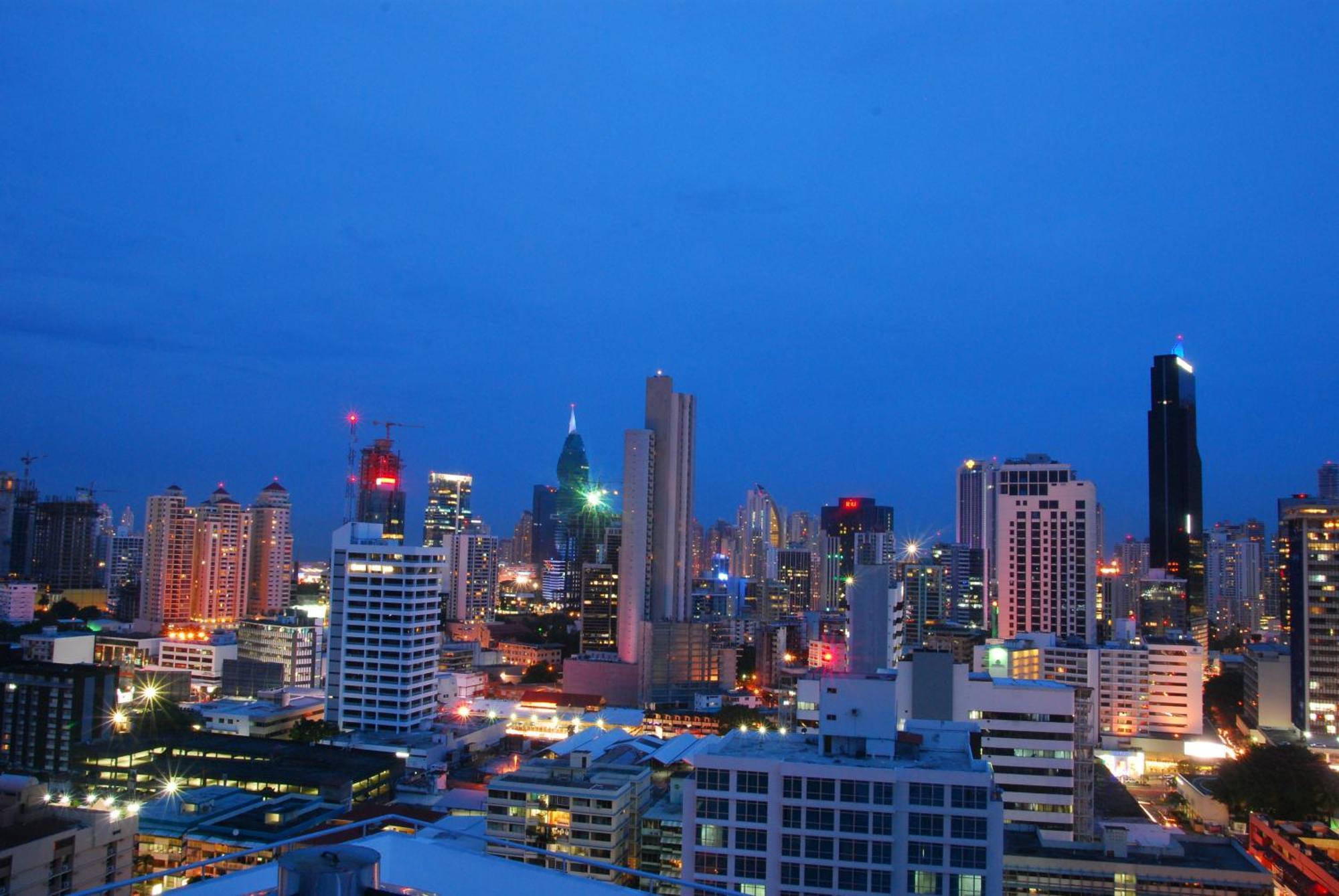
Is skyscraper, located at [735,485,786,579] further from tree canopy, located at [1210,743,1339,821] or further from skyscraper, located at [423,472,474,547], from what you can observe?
tree canopy, located at [1210,743,1339,821]

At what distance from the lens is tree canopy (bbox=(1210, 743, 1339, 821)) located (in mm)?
12039

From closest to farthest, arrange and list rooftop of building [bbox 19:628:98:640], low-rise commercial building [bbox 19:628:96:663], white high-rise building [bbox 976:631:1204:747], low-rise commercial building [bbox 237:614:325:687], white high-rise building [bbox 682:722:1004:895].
→ white high-rise building [bbox 682:722:1004:895] < white high-rise building [bbox 976:631:1204:747] < low-rise commercial building [bbox 19:628:96:663] < rooftop of building [bbox 19:628:98:640] < low-rise commercial building [bbox 237:614:325:687]

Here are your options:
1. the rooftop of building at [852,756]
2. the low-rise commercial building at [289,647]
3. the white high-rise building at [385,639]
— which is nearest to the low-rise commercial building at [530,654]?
the low-rise commercial building at [289,647]

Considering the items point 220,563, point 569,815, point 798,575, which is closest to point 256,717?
point 569,815

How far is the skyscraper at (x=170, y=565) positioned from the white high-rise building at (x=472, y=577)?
9563mm

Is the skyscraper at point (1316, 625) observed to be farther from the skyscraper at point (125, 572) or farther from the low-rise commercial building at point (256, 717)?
the skyscraper at point (125, 572)

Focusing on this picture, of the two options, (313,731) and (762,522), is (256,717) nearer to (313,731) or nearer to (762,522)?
(313,731)

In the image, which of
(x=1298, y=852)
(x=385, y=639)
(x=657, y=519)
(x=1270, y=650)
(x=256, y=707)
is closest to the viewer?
(x=1298, y=852)

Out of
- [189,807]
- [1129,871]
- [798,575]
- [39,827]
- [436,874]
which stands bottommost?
[189,807]

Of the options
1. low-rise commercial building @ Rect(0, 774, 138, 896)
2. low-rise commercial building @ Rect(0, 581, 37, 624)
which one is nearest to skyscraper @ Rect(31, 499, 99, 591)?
low-rise commercial building @ Rect(0, 581, 37, 624)

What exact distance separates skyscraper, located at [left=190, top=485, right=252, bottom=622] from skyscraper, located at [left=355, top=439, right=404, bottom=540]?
4.17 m

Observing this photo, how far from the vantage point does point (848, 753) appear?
6.27 metres

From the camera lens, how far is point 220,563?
1238 inches

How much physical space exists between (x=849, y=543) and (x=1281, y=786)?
32.2m
